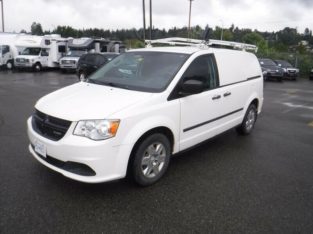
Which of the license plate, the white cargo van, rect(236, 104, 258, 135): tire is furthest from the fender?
rect(236, 104, 258, 135): tire

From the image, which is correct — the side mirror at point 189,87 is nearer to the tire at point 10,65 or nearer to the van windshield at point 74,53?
the van windshield at point 74,53

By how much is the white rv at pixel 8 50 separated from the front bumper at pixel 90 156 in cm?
2234

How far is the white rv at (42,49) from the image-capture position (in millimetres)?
22828

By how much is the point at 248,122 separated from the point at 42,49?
69.9 ft

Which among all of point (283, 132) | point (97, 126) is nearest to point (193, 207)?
point (97, 126)

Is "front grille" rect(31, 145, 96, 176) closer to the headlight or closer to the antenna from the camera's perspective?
the headlight

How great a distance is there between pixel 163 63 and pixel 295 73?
21.8m

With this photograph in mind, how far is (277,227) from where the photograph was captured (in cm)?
302

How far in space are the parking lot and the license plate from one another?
0.46m

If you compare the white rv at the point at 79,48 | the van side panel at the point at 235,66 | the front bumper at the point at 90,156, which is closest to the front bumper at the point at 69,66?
the white rv at the point at 79,48

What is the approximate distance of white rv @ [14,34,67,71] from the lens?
899 inches

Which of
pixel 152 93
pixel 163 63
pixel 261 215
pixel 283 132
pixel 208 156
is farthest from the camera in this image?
pixel 283 132

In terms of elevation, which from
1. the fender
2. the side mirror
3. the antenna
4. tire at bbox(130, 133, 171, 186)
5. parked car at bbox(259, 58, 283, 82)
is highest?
the antenna

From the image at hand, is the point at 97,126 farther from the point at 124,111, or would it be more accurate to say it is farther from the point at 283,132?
the point at 283,132
